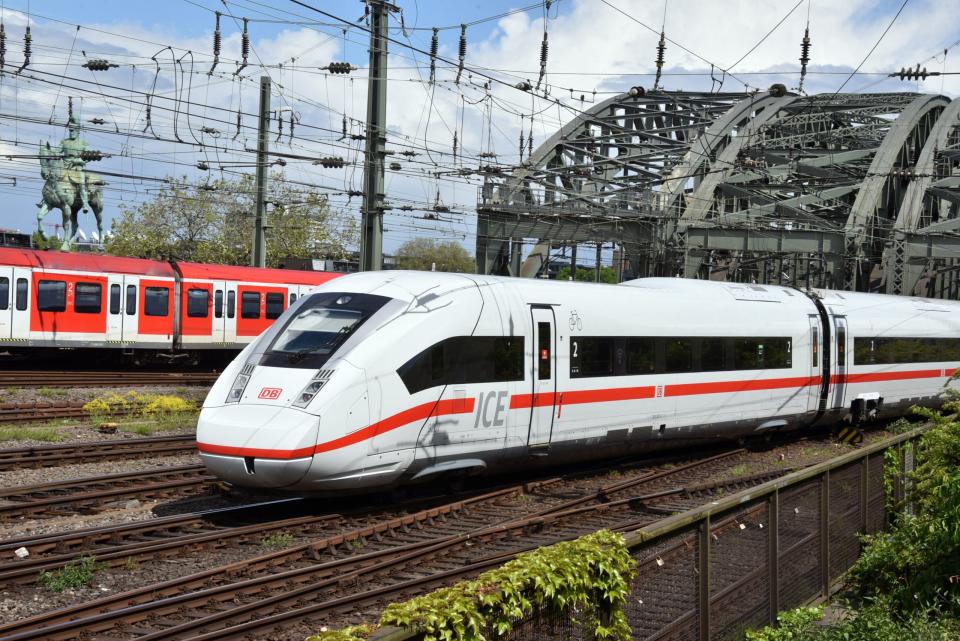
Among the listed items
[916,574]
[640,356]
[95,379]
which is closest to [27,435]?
[95,379]

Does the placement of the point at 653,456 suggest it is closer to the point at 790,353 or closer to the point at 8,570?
the point at 790,353

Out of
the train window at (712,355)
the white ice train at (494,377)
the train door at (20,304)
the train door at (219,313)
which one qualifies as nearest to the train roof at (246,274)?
the train door at (219,313)

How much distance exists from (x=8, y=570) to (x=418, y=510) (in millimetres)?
4733

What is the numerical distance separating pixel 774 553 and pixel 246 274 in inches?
Result: 932

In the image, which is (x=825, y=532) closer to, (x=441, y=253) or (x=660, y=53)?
(x=660, y=53)

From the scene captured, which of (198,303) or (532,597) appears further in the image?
(198,303)

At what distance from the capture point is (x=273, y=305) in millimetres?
29344

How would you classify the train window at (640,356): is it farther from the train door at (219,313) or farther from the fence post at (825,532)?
the train door at (219,313)

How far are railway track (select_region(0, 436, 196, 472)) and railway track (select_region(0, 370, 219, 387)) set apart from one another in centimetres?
797

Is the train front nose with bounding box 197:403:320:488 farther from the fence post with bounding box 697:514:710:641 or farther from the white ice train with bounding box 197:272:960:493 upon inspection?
the fence post with bounding box 697:514:710:641

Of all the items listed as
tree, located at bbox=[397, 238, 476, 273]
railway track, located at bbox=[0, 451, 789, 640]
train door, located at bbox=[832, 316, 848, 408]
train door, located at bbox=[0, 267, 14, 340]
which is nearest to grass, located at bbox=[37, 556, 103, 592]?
railway track, located at bbox=[0, 451, 789, 640]

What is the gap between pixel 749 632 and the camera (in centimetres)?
650

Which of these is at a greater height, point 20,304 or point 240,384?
→ point 20,304

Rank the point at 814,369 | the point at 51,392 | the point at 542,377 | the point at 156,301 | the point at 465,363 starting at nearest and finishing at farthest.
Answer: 1. the point at 465,363
2. the point at 542,377
3. the point at 814,369
4. the point at 51,392
5. the point at 156,301
